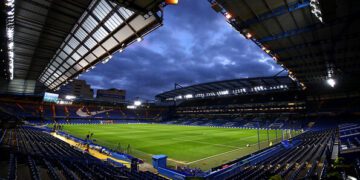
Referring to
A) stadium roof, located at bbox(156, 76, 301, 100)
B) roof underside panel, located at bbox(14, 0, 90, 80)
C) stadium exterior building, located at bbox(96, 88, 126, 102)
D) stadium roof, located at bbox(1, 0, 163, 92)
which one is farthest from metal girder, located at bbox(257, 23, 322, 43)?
stadium exterior building, located at bbox(96, 88, 126, 102)

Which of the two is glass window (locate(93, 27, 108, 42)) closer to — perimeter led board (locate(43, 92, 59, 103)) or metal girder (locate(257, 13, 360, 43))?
metal girder (locate(257, 13, 360, 43))

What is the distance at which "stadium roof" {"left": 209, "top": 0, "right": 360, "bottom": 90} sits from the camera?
12797 mm

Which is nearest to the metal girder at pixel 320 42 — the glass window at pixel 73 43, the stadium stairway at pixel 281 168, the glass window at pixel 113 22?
the stadium stairway at pixel 281 168

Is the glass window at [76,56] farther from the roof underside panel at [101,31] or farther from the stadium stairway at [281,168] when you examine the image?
the stadium stairway at [281,168]

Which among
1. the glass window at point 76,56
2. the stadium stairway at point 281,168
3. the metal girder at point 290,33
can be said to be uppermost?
the metal girder at point 290,33

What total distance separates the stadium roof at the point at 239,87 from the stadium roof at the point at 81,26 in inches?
1748

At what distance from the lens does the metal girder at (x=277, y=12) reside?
12.5m

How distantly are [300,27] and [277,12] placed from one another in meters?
3.88

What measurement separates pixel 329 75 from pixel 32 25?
40627mm

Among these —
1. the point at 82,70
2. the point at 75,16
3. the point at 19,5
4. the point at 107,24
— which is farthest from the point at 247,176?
the point at 82,70

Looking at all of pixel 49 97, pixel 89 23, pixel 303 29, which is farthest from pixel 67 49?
pixel 49 97

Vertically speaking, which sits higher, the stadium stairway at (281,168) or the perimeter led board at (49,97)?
the perimeter led board at (49,97)

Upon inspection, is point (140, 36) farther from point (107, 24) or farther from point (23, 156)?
point (23, 156)

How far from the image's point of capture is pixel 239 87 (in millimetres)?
64875
